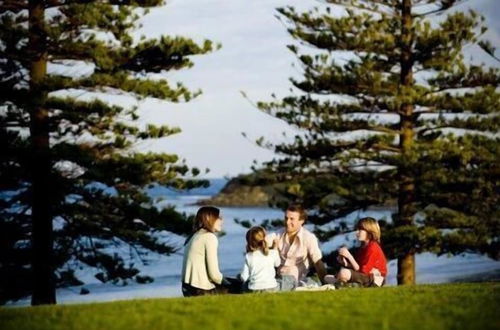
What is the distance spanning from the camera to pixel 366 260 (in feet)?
34.0

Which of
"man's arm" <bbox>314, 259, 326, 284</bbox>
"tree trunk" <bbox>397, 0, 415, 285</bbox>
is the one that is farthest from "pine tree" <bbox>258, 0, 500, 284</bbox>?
"man's arm" <bbox>314, 259, 326, 284</bbox>

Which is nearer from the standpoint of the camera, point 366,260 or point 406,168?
point 366,260

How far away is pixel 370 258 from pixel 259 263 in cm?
130

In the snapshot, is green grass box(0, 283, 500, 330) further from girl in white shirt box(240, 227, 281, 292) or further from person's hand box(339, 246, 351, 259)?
person's hand box(339, 246, 351, 259)

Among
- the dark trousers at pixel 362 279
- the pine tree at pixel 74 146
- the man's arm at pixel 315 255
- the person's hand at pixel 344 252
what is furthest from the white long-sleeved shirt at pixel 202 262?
the pine tree at pixel 74 146

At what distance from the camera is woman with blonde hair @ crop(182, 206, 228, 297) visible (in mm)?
9742

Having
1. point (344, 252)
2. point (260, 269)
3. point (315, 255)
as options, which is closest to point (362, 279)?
point (344, 252)

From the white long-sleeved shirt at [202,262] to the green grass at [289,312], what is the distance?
0.66 meters

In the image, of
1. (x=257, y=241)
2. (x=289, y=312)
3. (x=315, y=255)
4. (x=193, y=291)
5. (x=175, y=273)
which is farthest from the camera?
(x=175, y=273)

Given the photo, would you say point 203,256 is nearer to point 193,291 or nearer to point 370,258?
point 193,291

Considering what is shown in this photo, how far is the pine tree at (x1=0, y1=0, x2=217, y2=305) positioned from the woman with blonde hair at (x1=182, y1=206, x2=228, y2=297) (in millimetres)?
7729

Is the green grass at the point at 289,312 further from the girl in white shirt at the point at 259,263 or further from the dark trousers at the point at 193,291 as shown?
the dark trousers at the point at 193,291

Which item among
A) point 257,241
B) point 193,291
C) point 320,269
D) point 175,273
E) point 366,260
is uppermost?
point 257,241

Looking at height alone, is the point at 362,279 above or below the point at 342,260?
below
